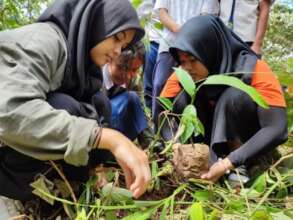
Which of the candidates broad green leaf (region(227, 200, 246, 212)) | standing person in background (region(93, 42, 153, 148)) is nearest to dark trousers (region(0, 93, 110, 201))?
broad green leaf (region(227, 200, 246, 212))

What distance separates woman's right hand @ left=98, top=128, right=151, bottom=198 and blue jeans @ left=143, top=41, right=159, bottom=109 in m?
1.12

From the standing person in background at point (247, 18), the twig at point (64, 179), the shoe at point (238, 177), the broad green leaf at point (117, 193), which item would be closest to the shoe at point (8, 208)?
the twig at point (64, 179)

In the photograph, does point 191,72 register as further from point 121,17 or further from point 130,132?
point 121,17

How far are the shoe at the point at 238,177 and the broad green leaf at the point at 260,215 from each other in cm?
39

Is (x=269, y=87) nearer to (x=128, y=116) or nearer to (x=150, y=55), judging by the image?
(x=128, y=116)

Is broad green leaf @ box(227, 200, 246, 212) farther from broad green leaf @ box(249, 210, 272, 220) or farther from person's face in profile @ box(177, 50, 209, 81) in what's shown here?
person's face in profile @ box(177, 50, 209, 81)

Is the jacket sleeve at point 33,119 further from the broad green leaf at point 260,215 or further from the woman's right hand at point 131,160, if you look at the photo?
the broad green leaf at point 260,215

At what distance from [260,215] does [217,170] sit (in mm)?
429

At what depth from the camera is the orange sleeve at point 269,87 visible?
147cm

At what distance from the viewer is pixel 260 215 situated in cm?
88

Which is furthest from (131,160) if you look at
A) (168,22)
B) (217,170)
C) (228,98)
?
(168,22)

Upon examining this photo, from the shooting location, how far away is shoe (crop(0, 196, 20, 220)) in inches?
45.2

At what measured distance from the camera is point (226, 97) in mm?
1541

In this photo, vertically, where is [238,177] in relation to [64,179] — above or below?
below
